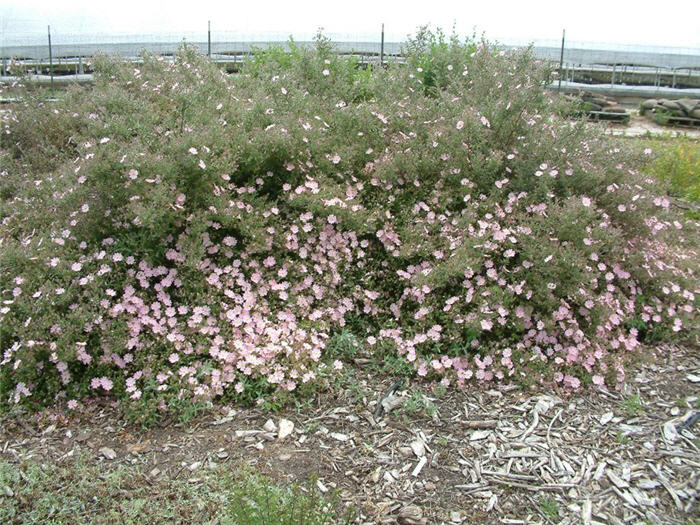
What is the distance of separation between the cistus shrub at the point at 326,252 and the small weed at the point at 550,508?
34.7 inches

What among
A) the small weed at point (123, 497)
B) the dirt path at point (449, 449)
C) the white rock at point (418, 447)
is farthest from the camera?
the white rock at point (418, 447)

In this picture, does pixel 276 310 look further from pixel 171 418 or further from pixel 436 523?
pixel 436 523

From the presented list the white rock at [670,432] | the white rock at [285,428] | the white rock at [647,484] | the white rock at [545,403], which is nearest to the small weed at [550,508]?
the white rock at [647,484]

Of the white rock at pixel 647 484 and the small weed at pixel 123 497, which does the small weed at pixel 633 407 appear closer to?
the white rock at pixel 647 484

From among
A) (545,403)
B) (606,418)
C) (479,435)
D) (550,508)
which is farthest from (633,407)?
(550,508)

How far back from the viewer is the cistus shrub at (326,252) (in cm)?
324

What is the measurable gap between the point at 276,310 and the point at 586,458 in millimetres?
1806

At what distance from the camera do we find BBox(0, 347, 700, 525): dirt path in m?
2.54

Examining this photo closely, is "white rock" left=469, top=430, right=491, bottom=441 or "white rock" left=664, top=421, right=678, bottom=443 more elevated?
"white rock" left=664, top=421, right=678, bottom=443

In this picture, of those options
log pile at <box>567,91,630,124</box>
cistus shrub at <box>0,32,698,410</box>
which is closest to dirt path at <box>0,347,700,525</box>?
cistus shrub at <box>0,32,698,410</box>

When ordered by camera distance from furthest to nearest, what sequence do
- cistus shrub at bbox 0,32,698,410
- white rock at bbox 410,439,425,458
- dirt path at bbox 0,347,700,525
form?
cistus shrub at bbox 0,32,698,410
white rock at bbox 410,439,425,458
dirt path at bbox 0,347,700,525

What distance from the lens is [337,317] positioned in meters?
3.60

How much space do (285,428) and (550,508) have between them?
1236mm

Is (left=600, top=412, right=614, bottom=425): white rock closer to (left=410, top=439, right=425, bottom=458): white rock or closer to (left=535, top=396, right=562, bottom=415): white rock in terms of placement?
(left=535, top=396, right=562, bottom=415): white rock
